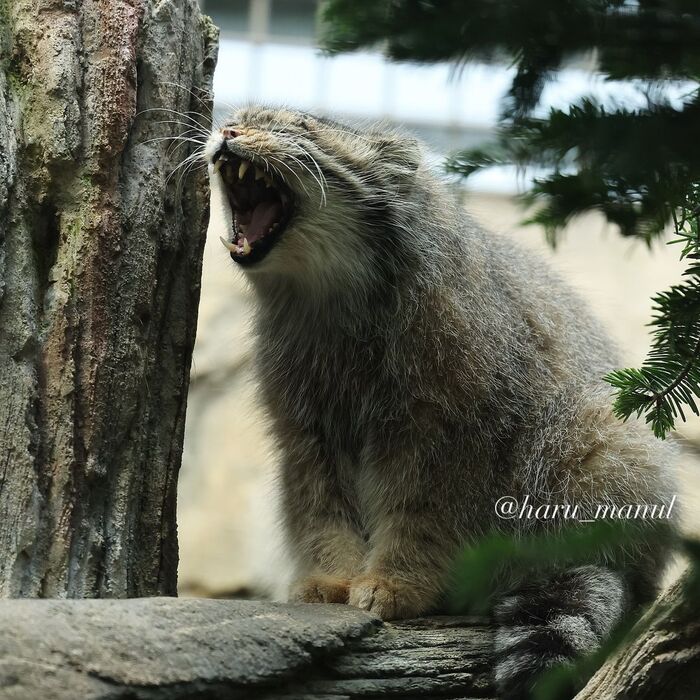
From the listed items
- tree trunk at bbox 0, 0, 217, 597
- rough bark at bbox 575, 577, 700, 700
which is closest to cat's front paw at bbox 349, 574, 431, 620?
tree trunk at bbox 0, 0, 217, 597

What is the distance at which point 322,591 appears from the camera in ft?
12.1

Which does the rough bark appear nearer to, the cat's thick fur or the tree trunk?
the cat's thick fur

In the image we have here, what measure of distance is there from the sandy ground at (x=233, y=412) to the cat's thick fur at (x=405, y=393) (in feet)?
14.4

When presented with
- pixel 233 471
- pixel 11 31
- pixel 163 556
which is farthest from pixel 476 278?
pixel 233 471

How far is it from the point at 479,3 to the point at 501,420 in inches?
111

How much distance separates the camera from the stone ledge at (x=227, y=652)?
2305mm

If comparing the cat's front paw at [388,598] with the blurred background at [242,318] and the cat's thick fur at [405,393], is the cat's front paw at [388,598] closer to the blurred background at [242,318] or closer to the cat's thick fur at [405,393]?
the cat's thick fur at [405,393]

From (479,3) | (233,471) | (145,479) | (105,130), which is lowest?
(233,471)

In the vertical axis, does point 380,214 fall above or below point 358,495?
above

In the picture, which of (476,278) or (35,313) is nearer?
(35,313)

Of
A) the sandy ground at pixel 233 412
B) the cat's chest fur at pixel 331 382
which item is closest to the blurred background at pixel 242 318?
the sandy ground at pixel 233 412

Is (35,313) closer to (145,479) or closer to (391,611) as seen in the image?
(145,479)

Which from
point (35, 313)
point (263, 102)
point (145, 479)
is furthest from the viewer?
point (263, 102)

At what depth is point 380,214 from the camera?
4.07 metres
